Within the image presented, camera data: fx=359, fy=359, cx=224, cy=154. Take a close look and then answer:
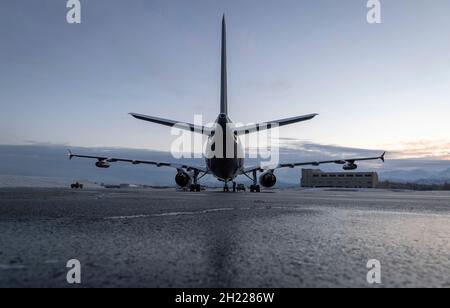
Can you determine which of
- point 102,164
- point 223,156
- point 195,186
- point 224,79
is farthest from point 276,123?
point 102,164

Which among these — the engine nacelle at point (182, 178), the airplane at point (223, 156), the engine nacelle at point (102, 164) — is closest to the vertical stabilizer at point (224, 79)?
the airplane at point (223, 156)

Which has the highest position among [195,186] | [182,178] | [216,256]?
[182,178]

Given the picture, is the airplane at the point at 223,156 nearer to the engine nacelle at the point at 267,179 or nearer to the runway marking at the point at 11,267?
the engine nacelle at the point at 267,179

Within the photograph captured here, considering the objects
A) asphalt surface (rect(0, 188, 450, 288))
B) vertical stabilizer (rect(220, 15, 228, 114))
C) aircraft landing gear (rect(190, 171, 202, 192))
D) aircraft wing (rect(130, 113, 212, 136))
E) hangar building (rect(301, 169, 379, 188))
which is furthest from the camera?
hangar building (rect(301, 169, 379, 188))

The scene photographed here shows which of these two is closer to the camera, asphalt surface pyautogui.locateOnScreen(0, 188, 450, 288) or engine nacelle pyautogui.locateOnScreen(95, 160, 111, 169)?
asphalt surface pyautogui.locateOnScreen(0, 188, 450, 288)

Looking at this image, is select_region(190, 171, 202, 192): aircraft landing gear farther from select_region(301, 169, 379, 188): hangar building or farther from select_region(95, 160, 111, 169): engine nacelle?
select_region(301, 169, 379, 188): hangar building

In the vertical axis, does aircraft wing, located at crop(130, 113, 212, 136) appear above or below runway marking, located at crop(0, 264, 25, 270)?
above

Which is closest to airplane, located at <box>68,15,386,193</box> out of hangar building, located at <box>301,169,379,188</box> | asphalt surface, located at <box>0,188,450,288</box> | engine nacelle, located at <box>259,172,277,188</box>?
engine nacelle, located at <box>259,172,277,188</box>

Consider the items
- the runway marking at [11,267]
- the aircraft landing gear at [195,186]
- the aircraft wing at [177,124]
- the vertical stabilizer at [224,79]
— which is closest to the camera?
the runway marking at [11,267]

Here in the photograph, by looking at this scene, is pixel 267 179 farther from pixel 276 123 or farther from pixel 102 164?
pixel 102 164

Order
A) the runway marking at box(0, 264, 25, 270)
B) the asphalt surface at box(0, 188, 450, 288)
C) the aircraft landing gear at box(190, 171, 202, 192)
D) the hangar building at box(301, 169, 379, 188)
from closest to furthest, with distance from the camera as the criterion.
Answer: the asphalt surface at box(0, 188, 450, 288) → the runway marking at box(0, 264, 25, 270) → the aircraft landing gear at box(190, 171, 202, 192) → the hangar building at box(301, 169, 379, 188)
